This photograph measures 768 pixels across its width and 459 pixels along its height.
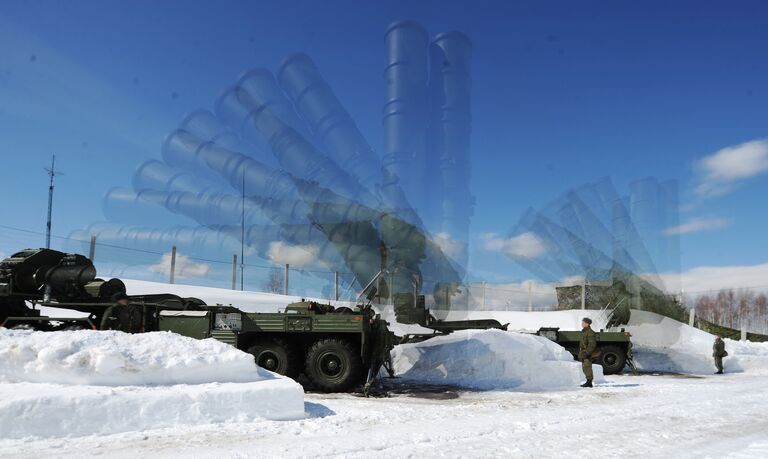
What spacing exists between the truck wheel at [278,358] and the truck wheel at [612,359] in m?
11.0

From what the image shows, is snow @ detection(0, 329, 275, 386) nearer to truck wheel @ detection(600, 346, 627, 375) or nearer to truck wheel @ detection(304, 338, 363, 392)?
truck wheel @ detection(304, 338, 363, 392)

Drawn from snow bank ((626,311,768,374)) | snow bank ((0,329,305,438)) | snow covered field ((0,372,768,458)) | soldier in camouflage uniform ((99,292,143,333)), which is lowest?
snow bank ((626,311,768,374))

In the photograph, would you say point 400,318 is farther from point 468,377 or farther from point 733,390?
point 733,390

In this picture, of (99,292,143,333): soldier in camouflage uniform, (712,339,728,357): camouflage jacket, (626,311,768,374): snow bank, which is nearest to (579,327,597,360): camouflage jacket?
(626,311,768,374): snow bank

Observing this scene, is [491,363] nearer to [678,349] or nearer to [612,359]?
[612,359]

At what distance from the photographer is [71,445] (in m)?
5.51

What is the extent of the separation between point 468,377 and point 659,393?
4.19 metres

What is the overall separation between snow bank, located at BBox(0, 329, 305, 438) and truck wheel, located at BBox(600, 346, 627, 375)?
13368 millimetres

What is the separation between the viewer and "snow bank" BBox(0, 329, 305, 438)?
234 inches

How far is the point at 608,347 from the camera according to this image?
1819 centimetres

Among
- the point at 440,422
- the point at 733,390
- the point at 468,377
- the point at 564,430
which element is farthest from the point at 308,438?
the point at 733,390

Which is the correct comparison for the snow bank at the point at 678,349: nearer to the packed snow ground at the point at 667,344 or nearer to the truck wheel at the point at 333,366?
the packed snow ground at the point at 667,344

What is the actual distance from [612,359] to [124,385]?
15.6m

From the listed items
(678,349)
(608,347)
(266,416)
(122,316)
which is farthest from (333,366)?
(678,349)
